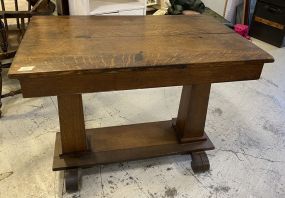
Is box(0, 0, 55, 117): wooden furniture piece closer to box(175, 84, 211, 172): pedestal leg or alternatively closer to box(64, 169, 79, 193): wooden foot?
box(64, 169, 79, 193): wooden foot

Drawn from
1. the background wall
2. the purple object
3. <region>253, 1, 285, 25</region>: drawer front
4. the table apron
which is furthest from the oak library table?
the background wall

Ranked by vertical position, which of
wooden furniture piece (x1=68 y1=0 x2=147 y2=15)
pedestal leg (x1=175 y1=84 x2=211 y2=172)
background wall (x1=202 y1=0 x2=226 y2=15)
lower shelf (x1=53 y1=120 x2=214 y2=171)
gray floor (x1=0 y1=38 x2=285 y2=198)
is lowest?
gray floor (x1=0 y1=38 x2=285 y2=198)

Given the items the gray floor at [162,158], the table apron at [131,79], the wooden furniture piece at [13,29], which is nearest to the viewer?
the table apron at [131,79]

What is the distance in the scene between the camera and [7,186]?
1.28 m

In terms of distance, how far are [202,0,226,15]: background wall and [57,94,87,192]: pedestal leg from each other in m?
2.56

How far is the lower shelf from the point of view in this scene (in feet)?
4.35

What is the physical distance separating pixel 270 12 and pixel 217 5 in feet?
2.09

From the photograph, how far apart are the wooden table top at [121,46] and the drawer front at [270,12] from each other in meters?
1.64

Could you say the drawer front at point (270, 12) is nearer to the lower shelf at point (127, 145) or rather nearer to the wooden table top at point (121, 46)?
the wooden table top at point (121, 46)

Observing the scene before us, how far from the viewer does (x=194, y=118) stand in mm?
1397

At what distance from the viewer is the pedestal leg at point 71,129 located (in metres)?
1.17

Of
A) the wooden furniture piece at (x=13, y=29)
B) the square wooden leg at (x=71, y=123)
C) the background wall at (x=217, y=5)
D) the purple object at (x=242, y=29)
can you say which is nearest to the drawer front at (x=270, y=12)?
the purple object at (x=242, y=29)

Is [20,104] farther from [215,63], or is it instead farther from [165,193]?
[215,63]

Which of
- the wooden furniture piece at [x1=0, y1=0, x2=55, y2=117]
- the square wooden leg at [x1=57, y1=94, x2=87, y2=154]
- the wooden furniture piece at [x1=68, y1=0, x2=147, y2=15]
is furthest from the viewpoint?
the wooden furniture piece at [x1=68, y1=0, x2=147, y2=15]
